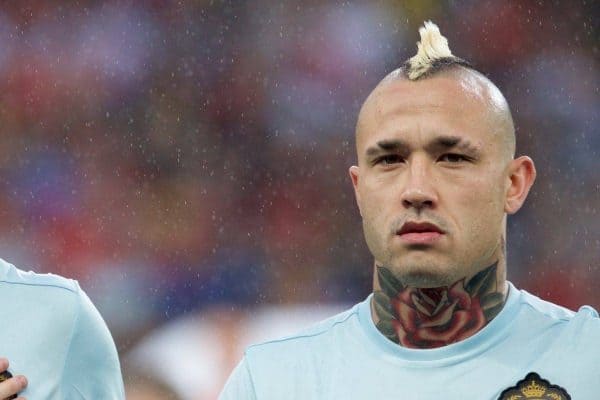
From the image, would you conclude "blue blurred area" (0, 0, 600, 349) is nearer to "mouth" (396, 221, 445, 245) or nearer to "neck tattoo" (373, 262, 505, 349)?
"neck tattoo" (373, 262, 505, 349)

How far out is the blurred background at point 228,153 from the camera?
18.2 ft

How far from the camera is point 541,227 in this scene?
553 cm

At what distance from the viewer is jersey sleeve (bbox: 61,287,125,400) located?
8.98ft

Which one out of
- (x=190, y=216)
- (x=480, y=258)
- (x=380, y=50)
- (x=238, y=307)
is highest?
(x=380, y=50)

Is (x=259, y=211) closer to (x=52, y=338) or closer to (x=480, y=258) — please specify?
(x=52, y=338)

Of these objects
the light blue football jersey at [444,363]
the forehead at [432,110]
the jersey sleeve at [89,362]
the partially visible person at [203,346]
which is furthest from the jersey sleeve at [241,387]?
the partially visible person at [203,346]

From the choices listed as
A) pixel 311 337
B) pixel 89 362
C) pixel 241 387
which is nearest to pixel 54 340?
pixel 89 362

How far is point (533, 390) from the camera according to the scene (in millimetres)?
2271

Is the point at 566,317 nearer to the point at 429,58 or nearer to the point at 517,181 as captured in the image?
the point at 517,181

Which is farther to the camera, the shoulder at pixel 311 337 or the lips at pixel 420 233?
the shoulder at pixel 311 337

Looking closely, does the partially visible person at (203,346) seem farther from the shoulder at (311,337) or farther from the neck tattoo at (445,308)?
the neck tattoo at (445,308)

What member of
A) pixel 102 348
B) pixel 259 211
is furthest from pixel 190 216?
pixel 102 348

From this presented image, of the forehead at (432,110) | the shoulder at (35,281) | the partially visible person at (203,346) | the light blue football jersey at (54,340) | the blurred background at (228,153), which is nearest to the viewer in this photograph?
the forehead at (432,110)

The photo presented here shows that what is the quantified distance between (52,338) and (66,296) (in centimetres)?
13
